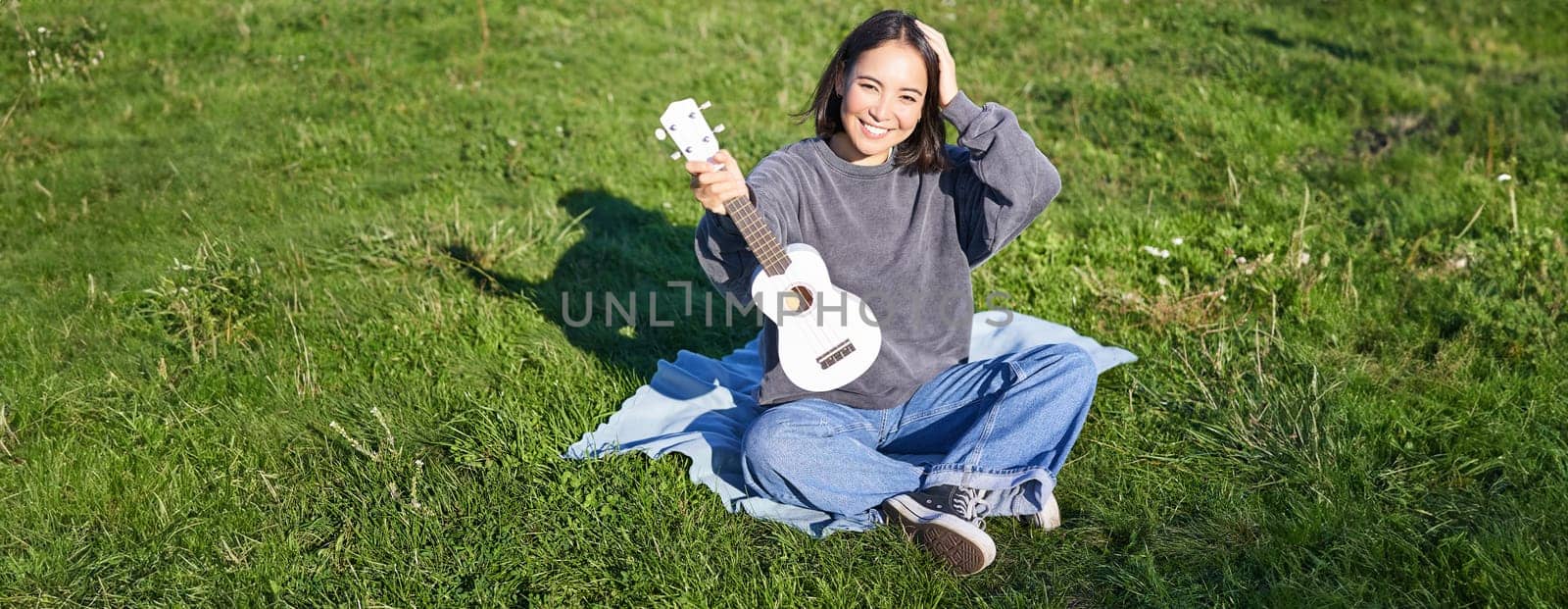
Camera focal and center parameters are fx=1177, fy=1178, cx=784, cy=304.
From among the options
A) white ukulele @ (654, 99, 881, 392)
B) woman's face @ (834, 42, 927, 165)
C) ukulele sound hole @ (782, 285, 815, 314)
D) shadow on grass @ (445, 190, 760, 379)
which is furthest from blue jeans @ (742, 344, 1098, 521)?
shadow on grass @ (445, 190, 760, 379)

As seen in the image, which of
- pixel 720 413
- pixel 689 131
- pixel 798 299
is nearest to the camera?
pixel 689 131

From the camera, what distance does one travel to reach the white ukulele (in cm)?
358

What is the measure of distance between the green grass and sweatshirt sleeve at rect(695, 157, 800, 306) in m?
0.74

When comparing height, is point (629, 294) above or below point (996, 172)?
below

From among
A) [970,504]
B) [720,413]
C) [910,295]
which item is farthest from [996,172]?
[720,413]

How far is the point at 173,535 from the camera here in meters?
3.68

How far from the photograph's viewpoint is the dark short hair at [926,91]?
3537mm

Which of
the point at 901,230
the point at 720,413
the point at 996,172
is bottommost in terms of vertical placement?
the point at 720,413

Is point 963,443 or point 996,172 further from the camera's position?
point 963,443

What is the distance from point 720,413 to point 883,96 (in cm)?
142

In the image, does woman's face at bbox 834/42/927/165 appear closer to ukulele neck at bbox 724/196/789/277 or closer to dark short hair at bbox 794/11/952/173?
dark short hair at bbox 794/11/952/173

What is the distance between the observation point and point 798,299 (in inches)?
145

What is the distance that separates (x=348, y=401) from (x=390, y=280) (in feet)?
3.39

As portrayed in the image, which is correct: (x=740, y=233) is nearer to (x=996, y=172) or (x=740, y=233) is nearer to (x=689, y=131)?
(x=689, y=131)
